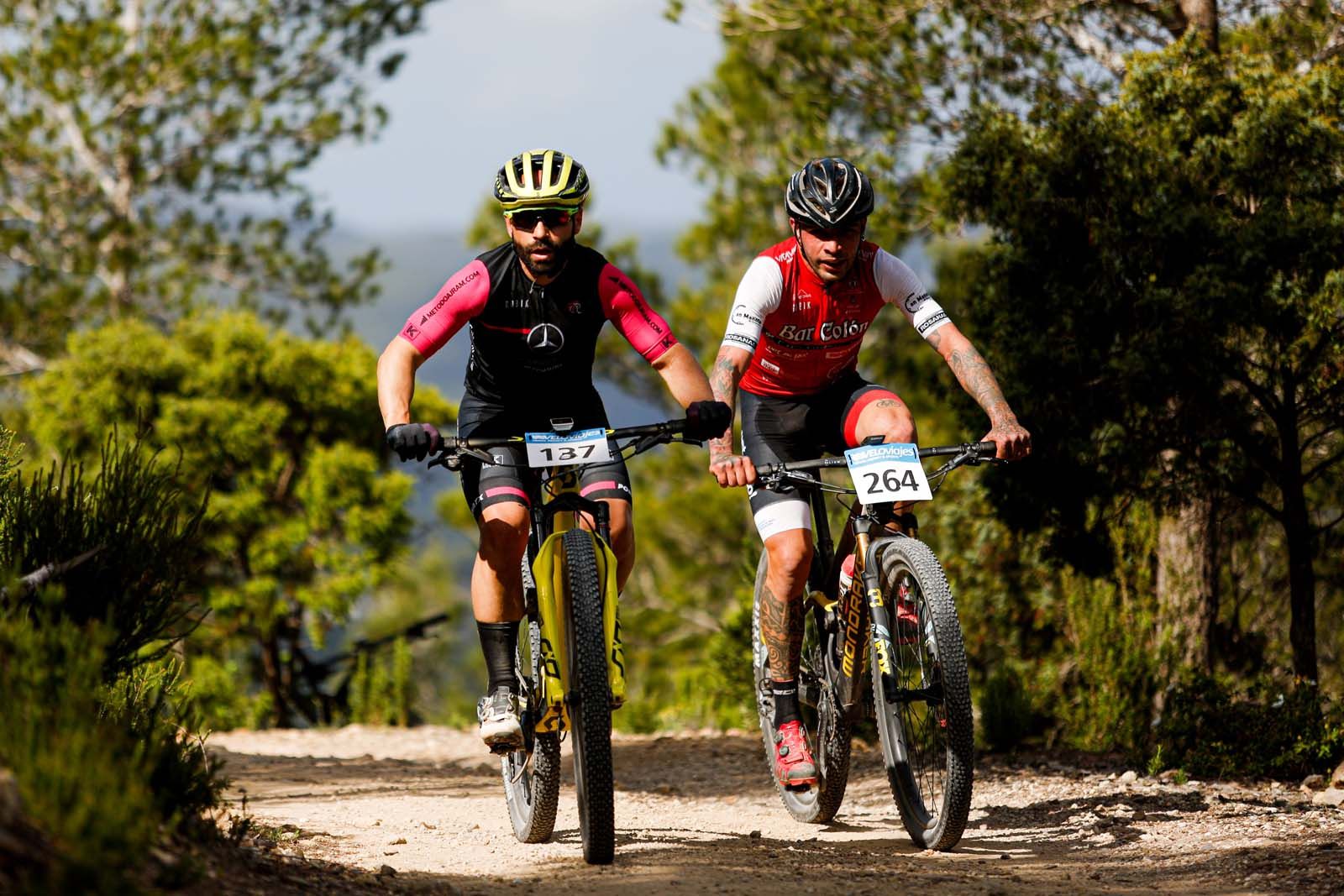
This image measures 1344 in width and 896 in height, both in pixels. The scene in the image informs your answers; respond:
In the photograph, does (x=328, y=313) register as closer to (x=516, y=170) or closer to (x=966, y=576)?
(x=966, y=576)

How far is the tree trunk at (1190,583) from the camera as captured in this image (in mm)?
8922

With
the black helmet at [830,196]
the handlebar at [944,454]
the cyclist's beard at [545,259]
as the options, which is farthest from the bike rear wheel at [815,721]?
the cyclist's beard at [545,259]

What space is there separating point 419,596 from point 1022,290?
5992 cm

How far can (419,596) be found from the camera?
65562 mm

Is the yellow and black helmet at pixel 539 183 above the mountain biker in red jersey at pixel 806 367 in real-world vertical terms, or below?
above

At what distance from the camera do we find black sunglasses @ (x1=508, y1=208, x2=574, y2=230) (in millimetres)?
5094

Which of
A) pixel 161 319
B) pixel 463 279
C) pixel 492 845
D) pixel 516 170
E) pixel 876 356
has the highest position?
pixel 161 319

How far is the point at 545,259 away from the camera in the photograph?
5.14m

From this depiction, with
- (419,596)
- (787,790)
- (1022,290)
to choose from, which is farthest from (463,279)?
(419,596)

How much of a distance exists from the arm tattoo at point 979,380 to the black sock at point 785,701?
1330mm

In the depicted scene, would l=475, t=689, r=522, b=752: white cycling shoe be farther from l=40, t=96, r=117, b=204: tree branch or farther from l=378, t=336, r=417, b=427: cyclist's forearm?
l=40, t=96, r=117, b=204: tree branch

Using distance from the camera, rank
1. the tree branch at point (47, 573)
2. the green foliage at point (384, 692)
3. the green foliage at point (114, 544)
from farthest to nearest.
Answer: the green foliage at point (384, 692), the green foliage at point (114, 544), the tree branch at point (47, 573)

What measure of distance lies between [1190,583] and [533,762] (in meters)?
5.35

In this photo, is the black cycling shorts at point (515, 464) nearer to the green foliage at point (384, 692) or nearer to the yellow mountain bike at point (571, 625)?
the yellow mountain bike at point (571, 625)
